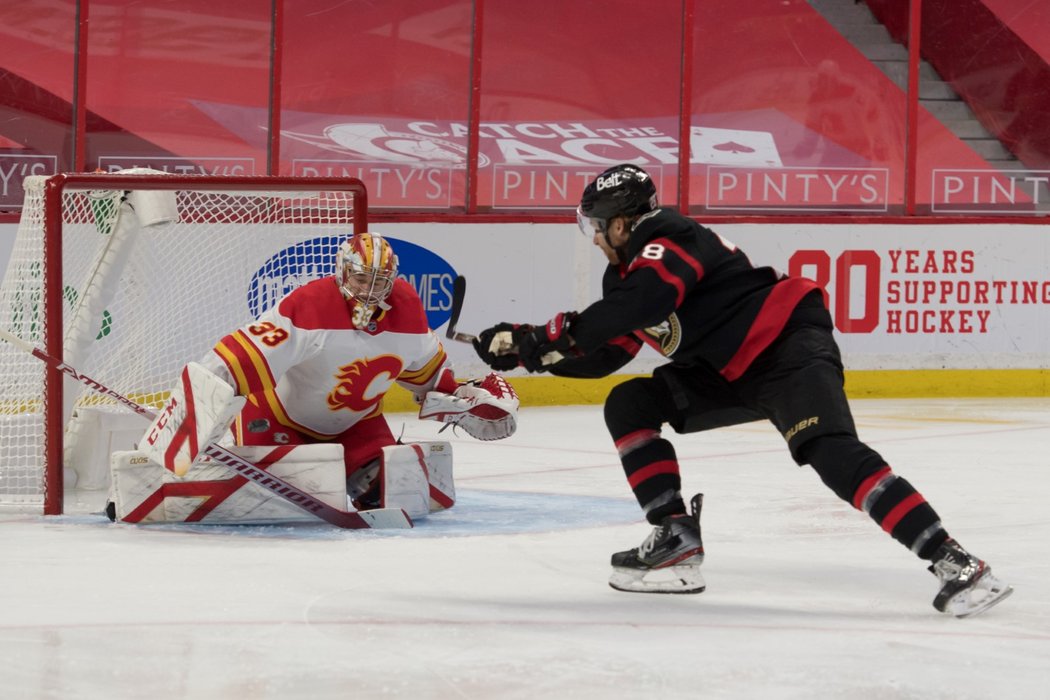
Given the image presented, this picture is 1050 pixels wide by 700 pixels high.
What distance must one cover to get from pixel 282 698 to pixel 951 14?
681cm

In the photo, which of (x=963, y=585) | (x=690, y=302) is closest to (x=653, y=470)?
(x=690, y=302)

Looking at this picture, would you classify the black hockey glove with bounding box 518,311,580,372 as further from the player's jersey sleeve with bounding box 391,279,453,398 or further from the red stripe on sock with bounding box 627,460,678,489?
the player's jersey sleeve with bounding box 391,279,453,398

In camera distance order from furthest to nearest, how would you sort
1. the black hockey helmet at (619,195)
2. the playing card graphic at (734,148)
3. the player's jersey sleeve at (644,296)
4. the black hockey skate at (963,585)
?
the playing card graphic at (734,148)
the black hockey helmet at (619,195)
the player's jersey sleeve at (644,296)
the black hockey skate at (963,585)

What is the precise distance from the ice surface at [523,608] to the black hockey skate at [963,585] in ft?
0.15

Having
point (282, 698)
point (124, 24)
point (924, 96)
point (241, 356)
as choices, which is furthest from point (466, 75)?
point (282, 698)

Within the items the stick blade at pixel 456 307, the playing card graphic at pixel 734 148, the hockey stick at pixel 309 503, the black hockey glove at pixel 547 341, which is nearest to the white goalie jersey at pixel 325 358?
the hockey stick at pixel 309 503

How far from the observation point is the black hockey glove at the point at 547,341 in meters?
3.12

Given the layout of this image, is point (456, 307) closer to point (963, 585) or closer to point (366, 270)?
point (366, 270)

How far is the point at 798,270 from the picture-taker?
25.4ft

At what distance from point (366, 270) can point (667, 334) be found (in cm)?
99

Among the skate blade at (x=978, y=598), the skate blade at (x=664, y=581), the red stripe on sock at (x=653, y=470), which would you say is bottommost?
the skate blade at (x=664, y=581)

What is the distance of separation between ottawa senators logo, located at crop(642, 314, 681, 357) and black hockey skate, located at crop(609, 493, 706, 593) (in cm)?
32

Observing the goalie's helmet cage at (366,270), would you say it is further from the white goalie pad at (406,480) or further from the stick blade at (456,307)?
the stick blade at (456,307)

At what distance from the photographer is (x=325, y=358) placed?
413cm
